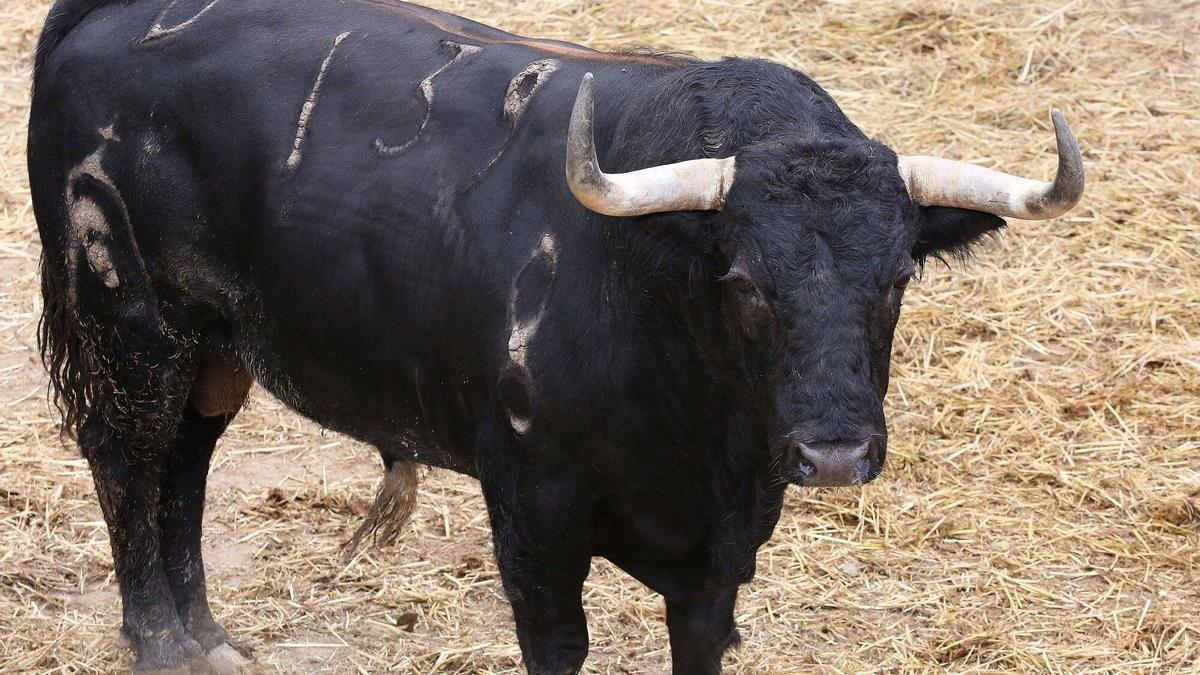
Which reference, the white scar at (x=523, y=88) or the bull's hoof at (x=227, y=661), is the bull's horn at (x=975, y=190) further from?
the bull's hoof at (x=227, y=661)

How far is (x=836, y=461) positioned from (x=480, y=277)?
1.20 m

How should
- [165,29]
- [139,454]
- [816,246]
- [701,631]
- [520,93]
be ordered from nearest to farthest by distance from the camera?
[816,246]
[520,93]
[701,631]
[165,29]
[139,454]

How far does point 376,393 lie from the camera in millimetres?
4250

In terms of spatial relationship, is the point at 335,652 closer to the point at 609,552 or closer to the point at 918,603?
the point at 609,552

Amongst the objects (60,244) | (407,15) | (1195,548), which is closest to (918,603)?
(1195,548)

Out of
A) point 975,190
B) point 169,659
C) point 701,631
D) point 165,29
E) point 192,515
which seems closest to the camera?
point 975,190

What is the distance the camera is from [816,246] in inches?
127

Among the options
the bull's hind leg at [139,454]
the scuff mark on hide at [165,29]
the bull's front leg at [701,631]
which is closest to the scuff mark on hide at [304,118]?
the scuff mark on hide at [165,29]

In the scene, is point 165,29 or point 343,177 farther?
point 165,29

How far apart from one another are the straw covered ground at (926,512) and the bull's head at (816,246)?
69 centimetres

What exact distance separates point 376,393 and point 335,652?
139 centimetres

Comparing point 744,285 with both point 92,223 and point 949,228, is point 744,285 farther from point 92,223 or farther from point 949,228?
point 92,223

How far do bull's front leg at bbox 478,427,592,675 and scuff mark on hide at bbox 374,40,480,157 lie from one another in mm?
866

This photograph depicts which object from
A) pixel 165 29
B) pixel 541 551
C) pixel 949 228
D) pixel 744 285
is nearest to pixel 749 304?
pixel 744 285
